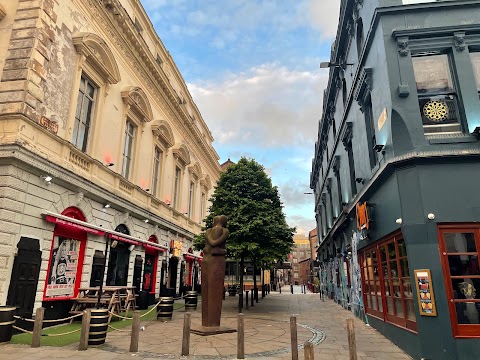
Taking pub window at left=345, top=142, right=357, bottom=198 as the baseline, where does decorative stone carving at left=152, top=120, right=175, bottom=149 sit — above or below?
above

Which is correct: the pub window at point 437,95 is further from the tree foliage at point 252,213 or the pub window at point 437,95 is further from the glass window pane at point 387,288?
the tree foliage at point 252,213

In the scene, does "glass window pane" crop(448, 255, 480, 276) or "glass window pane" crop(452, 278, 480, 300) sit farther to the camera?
"glass window pane" crop(448, 255, 480, 276)

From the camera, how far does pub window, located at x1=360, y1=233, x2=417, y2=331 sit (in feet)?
27.0

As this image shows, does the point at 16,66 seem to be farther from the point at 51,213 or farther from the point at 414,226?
the point at 414,226

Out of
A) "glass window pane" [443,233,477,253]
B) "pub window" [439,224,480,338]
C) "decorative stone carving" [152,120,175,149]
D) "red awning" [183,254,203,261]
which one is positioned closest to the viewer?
"pub window" [439,224,480,338]

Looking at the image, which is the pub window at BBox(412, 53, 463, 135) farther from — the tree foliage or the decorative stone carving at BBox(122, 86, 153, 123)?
the decorative stone carving at BBox(122, 86, 153, 123)

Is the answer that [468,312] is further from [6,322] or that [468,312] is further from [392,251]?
[6,322]

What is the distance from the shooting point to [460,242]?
736 cm

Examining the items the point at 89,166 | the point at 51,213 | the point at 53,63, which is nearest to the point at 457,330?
the point at 51,213

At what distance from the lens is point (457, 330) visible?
6.83 metres

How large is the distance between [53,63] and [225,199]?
917 centimetres

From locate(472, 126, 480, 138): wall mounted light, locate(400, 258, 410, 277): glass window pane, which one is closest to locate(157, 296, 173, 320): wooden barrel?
locate(400, 258, 410, 277): glass window pane

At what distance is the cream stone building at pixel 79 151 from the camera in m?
9.48

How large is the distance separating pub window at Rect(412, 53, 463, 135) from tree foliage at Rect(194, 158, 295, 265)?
8549 millimetres
